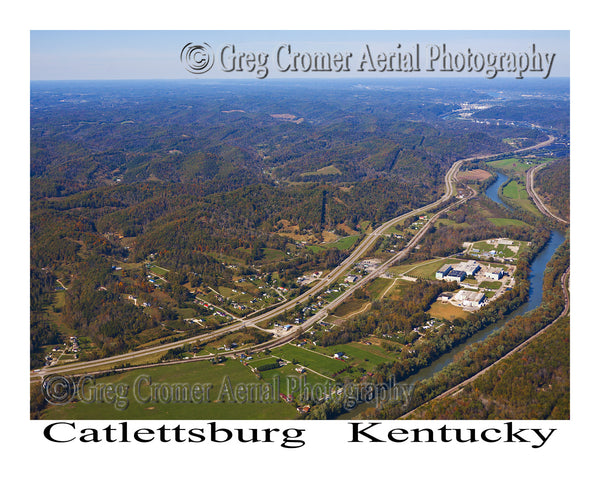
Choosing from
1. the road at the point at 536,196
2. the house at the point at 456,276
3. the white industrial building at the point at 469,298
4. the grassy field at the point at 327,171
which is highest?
the grassy field at the point at 327,171

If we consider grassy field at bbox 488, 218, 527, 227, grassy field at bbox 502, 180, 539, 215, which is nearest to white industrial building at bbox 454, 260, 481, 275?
grassy field at bbox 488, 218, 527, 227

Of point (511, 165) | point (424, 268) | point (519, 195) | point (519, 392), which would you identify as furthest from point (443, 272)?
point (511, 165)

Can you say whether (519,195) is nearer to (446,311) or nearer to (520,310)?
(520,310)

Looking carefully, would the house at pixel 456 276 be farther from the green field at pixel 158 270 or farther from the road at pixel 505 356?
the green field at pixel 158 270

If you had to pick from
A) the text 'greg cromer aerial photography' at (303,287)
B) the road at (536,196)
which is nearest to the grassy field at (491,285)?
the text 'greg cromer aerial photography' at (303,287)
